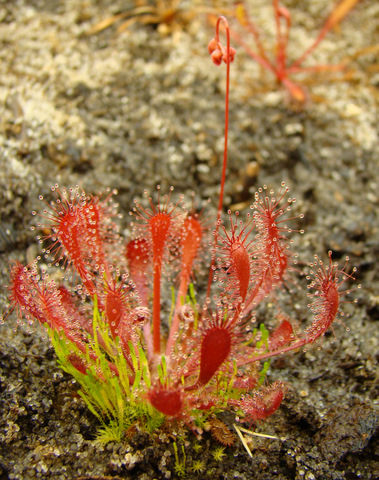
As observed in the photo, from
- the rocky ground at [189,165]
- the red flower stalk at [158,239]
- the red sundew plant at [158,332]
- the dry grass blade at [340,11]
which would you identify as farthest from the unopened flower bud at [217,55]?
the dry grass blade at [340,11]

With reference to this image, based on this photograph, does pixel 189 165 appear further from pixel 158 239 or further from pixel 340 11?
pixel 340 11

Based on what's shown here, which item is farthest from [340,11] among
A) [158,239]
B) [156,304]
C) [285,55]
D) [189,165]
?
[156,304]

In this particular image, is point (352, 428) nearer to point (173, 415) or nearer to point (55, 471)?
point (173, 415)

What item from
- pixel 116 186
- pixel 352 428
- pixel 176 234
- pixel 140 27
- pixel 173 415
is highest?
pixel 140 27

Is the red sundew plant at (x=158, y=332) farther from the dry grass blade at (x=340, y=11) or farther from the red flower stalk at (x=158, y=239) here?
the dry grass blade at (x=340, y=11)

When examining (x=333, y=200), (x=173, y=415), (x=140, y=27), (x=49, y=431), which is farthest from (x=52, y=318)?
(x=140, y=27)

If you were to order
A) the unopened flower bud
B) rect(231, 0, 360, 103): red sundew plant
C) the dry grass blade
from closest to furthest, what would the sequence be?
the unopened flower bud, rect(231, 0, 360, 103): red sundew plant, the dry grass blade

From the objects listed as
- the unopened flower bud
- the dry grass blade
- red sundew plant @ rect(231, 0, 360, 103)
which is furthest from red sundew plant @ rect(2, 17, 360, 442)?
the dry grass blade

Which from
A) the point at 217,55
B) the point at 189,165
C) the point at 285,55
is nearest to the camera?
the point at 217,55

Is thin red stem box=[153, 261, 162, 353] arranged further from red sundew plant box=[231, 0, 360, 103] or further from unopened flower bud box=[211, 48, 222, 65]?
red sundew plant box=[231, 0, 360, 103]
